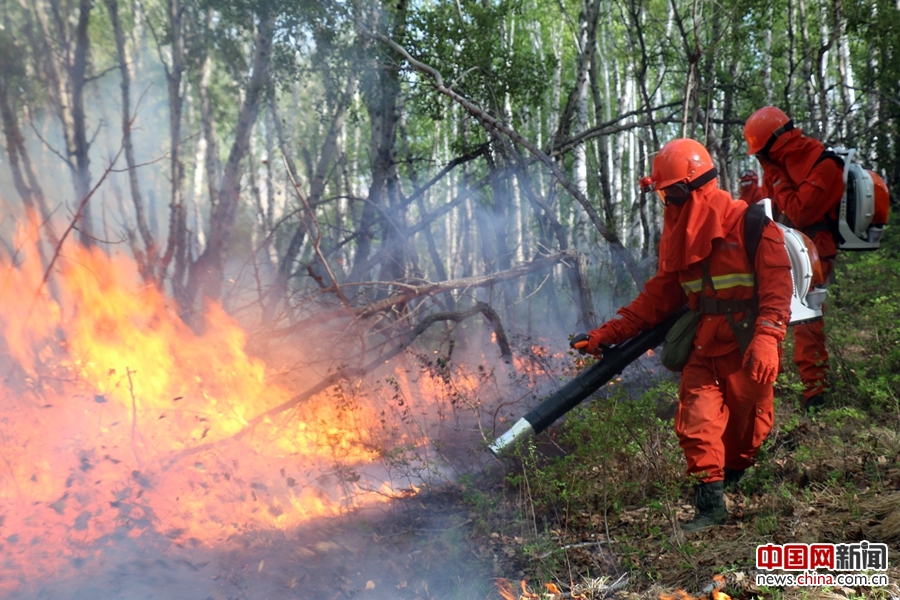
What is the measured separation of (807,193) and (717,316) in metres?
1.96

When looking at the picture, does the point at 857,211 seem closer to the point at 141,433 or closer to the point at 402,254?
the point at 402,254

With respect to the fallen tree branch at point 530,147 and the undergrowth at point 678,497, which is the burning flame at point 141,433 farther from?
the fallen tree branch at point 530,147

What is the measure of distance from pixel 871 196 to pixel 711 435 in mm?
2524

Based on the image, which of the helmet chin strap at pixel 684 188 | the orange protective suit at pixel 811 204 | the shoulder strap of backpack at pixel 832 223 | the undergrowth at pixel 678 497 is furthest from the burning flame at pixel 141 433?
the shoulder strap of backpack at pixel 832 223

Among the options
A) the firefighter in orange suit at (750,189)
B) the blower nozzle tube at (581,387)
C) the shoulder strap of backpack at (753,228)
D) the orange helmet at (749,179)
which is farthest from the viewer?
the orange helmet at (749,179)

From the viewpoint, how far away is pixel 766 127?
5141 mm

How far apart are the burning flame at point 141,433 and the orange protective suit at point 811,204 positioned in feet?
10.8

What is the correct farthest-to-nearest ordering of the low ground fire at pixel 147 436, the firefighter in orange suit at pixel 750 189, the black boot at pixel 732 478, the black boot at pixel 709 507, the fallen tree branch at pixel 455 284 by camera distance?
the firefighter in orange suit at pixel 750 189
the fallen tree branch at pixel 455 284
the low ground fire at pixel 147 436
the black boot at pixel 732 478
the black boot at pixel 709 507

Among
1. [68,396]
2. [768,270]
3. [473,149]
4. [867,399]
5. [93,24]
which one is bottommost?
[867,399]

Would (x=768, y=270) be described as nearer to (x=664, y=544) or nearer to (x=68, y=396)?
(x=664, y=544)

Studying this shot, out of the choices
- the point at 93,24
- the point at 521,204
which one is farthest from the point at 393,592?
the point at 93,24

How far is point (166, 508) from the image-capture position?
15.0 feet

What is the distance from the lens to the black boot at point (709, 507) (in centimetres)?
367

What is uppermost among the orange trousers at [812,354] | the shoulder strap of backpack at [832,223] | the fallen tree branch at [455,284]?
the shoulder strap of backpack at [832,223]
